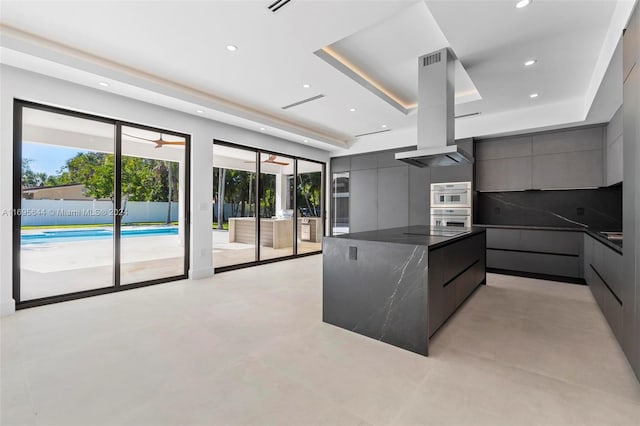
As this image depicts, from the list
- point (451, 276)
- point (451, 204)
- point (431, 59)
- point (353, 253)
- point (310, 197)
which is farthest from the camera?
point (310, 197)

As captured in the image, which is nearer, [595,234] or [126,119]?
[595,234]

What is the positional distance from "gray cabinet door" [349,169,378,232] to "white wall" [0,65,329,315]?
188cm

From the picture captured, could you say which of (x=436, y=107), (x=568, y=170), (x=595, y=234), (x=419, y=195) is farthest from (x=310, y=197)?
(x=595, y=234)

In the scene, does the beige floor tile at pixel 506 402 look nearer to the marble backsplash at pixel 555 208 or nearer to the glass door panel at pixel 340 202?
the marble backsplash at pixel 555 208

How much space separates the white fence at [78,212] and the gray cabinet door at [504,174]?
18.8 ft

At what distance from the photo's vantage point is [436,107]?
3436 millimetres

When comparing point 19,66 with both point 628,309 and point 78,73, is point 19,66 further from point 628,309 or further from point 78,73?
point 628,309

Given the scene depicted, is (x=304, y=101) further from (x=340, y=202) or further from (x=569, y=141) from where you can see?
(x=569, y=141)

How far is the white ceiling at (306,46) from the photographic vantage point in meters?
2.45

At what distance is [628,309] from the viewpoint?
6.86 feet

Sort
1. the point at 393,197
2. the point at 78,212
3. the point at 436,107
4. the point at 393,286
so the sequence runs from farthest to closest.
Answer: the point at 393,197
the point at 78,212
the point at 436,107
the point at 393,286

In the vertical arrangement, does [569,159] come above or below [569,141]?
below

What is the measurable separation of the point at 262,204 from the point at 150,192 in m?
2.12

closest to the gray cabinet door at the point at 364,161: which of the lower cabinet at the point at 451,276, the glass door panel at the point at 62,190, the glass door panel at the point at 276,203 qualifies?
the glass door panel at the point at 276,203
